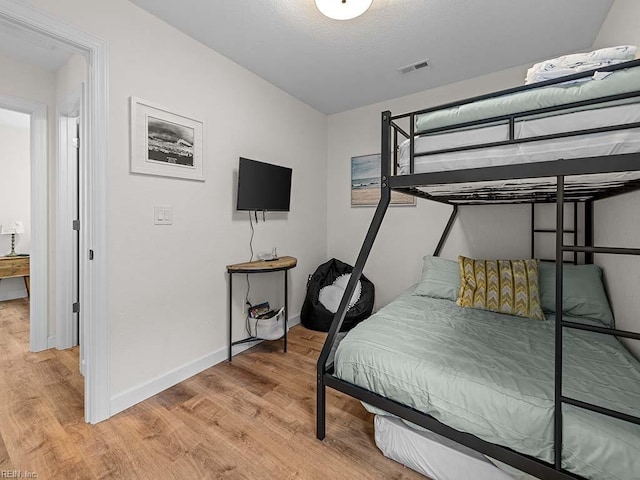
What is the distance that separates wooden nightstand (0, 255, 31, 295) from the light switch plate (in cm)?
362

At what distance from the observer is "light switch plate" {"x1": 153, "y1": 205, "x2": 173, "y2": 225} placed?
194 centimetres

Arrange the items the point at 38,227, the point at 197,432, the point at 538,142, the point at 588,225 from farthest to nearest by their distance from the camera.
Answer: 1. the point at 38,227
2. the point at 588,225
3. the point at 197,432
4. the point at 538,142

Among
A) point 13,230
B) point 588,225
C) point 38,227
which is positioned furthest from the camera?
point 13,230

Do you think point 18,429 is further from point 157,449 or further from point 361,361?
point 361,361

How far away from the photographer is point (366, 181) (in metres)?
3.35

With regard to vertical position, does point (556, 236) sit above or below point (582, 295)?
above

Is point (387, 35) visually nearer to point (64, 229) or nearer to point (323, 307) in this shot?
point (323, 307)

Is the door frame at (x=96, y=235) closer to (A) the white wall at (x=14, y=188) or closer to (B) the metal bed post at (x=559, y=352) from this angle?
(B) the metal bed post at (x=559, y=352)

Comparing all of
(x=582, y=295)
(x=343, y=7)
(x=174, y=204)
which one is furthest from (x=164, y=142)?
(x=582, y=295)

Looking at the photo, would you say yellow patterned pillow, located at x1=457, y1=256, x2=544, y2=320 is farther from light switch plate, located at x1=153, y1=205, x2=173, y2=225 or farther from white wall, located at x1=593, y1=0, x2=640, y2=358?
light switch plate, located at x1=153, y1=205, x2=173, y2=225

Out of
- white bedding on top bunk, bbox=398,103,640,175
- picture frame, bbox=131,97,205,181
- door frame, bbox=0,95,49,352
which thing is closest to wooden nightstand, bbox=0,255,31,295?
door frame, bbox=0,95,49,352

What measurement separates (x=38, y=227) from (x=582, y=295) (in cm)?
425

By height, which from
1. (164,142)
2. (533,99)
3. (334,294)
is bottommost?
(334,294)

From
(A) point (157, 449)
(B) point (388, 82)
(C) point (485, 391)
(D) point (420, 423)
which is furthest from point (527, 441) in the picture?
(B) point (388, 82)
